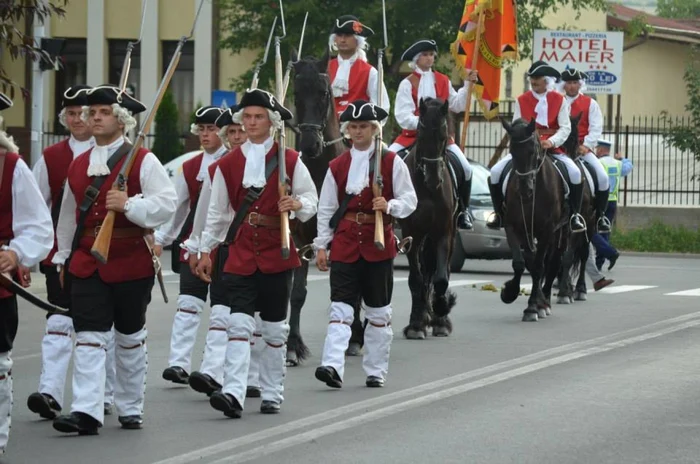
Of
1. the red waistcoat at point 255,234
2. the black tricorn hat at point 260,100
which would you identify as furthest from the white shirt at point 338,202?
the black tricorn hat at point 260,100

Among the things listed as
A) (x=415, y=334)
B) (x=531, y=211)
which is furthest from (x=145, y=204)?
(x=531, y=211)

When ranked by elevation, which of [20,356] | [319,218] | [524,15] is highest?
[524,15]

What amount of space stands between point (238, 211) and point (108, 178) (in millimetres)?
1010

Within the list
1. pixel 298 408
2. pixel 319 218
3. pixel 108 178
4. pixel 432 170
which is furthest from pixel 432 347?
pixel 108 178

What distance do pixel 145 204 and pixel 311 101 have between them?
151 inches

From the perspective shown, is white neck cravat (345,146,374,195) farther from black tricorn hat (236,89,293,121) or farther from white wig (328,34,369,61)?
white wig (328,34,369,61)

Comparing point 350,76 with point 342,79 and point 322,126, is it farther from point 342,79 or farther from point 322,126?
point 322,126

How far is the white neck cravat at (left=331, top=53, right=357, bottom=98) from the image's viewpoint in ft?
46.6

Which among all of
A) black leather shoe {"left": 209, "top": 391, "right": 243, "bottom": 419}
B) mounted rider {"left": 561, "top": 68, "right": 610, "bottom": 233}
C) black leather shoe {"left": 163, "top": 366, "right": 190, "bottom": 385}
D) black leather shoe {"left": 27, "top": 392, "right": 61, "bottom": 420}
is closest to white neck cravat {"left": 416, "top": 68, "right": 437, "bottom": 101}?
mounted rider {"left": 561, "top": 68, "right": 610, "bottom": 233}

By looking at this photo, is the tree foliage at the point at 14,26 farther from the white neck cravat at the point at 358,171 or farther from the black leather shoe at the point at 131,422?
the black leather shoe at the point at 131,422

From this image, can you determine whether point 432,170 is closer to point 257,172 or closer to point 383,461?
point 257,172

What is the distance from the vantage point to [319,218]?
38.4ft

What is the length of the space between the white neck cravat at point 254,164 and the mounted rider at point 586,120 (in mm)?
9935

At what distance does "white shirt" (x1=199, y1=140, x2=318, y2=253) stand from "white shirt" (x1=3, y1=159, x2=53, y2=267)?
69.9 inches
